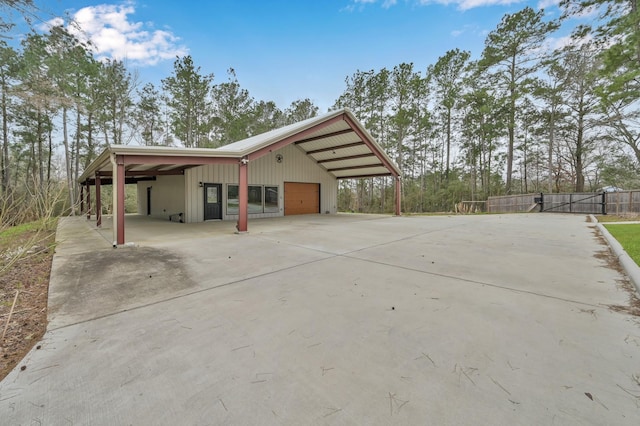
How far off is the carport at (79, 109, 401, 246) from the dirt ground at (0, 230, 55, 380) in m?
1.57

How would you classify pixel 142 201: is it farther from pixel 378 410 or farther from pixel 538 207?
pixel 538 207

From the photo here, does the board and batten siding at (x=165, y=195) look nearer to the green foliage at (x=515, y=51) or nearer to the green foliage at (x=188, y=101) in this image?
the green foliage at (x=188, y=101)

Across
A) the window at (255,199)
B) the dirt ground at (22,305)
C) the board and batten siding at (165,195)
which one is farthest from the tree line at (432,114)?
the dirt ground at (22,305)

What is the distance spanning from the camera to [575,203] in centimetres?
1598

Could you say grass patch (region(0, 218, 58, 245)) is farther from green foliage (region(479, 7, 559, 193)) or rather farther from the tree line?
green foliage (region(479, 7, 559, 193))

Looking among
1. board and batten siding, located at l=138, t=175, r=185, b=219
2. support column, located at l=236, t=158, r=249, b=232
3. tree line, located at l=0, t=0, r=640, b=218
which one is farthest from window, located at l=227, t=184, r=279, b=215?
tree line, located at l=0, t=0, r=640, b=218

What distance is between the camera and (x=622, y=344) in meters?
1.99

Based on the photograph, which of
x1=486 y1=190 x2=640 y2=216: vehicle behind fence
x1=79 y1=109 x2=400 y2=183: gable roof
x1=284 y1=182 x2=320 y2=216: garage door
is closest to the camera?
x1=79 y1=109 x2=400 y2=183: gable roof

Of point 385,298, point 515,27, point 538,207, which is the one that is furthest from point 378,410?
point 515,27

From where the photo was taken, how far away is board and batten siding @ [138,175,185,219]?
11.8 metres

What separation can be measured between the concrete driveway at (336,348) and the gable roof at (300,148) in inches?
138

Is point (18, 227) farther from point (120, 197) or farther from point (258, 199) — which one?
point (258, 199)

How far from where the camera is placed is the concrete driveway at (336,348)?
4.68 ft

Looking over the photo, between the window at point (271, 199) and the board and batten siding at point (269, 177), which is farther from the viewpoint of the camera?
the window at point (271, 199)
